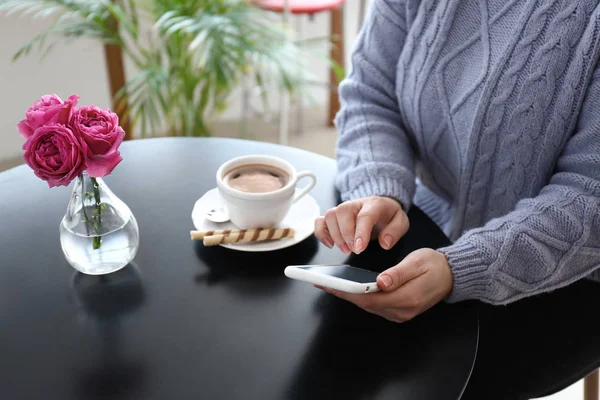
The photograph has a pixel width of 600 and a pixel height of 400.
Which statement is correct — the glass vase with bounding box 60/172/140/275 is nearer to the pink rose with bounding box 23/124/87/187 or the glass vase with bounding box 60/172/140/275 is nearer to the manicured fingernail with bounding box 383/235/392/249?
the pink rose with bounding box 23/124/87/187

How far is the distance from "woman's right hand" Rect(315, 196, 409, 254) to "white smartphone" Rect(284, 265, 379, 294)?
0.22 ft

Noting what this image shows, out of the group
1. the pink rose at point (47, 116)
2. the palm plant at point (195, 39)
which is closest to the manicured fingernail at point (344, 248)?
the pink rose at point (47, 116)

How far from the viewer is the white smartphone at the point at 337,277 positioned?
0.74 metres

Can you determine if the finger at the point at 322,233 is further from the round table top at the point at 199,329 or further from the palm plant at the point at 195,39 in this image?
the palm plant at the point at 195,39

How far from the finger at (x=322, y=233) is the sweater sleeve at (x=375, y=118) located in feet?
0.42

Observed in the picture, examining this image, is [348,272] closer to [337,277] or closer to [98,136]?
[337,277]

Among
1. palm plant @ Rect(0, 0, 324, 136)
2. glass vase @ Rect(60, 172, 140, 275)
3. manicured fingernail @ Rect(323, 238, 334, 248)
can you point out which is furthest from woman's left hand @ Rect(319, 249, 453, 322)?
palm plant @ Rect(0, 0, 324, 136)

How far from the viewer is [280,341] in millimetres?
753

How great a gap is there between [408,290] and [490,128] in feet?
1.18

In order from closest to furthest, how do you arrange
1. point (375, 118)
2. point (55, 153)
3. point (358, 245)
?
point (55, 153) < point (358, 245) < point (375, 118)

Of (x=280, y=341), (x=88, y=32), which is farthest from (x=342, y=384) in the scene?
(x=88, y=32)

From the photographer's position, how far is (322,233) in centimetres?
91

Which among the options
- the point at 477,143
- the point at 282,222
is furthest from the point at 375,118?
the point at 282,222

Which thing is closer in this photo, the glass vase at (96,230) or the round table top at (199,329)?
the round table top at (199,329)
